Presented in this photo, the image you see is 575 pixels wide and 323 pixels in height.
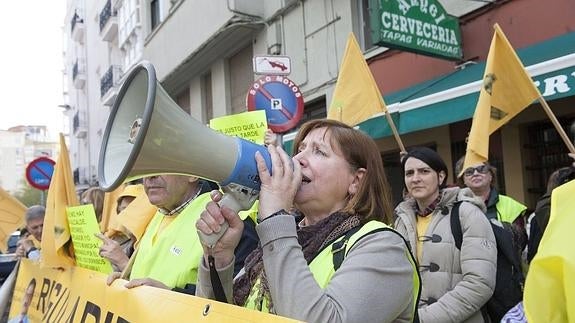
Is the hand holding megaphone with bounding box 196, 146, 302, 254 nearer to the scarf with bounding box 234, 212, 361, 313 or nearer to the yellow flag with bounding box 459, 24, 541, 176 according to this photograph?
the scarf with bounding box 234, 212, 361, 313

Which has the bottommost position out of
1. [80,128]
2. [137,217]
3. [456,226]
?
[456,226]

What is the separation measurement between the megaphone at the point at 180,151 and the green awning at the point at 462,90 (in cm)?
393

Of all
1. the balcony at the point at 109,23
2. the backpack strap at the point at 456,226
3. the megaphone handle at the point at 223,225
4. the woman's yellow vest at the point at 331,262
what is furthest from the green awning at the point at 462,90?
the balcony at the point at 109,23

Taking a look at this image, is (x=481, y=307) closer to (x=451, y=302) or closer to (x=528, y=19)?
(x=451, y=302)

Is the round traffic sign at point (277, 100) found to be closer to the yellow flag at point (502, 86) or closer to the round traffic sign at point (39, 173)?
the yellow flag at point (502, 86)

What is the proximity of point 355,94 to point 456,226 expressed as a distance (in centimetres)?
241

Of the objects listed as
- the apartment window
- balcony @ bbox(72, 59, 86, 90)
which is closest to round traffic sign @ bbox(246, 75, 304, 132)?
the apartment window

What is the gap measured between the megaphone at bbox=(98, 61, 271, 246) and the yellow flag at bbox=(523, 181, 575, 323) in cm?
82

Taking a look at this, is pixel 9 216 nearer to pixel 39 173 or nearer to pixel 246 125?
pixel 246 125

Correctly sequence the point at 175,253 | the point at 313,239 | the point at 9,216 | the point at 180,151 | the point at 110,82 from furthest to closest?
the point at 110,82
the point at 9,216
the point at 175,253
the point at 313,239
the point at 180,151

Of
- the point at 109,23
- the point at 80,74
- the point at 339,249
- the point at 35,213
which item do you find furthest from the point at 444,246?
the point at 80,74

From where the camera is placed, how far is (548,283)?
1.04 m

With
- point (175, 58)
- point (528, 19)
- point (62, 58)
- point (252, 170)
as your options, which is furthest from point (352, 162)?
point (62, 58)

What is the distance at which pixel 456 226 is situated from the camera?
3.16m
